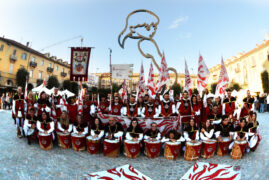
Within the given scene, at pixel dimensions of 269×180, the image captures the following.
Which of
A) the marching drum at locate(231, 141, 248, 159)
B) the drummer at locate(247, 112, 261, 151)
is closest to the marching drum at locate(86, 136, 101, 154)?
the marching drum at locate(231, 141, 248, 159)

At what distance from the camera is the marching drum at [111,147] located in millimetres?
5137

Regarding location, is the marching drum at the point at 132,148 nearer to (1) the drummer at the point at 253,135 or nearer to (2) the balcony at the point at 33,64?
(1) the drummer at the point at 253,135

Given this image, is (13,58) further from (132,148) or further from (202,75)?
(202,75)

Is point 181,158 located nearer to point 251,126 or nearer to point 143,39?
point 251,126

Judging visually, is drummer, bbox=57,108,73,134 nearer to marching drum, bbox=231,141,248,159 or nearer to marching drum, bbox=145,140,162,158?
marching drum, bbox=145,140,162,158

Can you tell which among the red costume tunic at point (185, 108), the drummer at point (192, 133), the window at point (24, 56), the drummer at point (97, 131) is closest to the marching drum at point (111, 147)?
the drummer at point (97, 131)

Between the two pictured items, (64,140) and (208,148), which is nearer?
(208,148)

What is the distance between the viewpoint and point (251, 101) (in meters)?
7.04

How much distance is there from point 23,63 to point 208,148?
1445 inches

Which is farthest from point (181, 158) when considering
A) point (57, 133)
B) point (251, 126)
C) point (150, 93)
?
point (57, 133)

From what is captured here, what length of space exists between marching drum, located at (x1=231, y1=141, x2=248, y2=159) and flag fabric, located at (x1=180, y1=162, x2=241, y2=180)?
2.40 feet

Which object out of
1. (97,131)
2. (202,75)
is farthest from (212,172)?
(202,75)

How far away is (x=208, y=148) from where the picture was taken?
5.02 meters

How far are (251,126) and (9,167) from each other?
724cm
